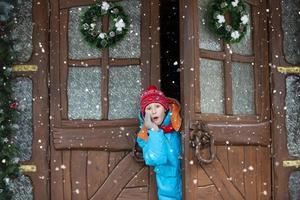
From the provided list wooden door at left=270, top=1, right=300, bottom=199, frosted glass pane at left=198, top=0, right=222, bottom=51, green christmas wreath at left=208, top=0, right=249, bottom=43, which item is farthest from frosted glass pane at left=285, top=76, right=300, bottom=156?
frosted glass pane at left=198, top=0, right=222, bottom=51

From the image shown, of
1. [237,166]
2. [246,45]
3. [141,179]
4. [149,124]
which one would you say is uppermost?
[246,45]

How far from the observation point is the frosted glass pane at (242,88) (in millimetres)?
5984

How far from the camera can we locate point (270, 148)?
20.5ft

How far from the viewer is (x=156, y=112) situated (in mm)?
5652

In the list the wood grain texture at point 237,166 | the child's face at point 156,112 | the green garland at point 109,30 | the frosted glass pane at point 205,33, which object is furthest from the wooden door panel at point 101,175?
the frosted glass pane at point 205,33

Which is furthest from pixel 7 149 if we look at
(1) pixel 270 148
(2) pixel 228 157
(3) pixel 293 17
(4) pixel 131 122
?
(3) pixel 293 17

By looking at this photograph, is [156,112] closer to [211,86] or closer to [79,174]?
[211,86]

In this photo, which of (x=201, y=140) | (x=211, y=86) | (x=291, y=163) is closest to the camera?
(x=201, y=140)

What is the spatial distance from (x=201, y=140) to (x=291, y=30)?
171 cm

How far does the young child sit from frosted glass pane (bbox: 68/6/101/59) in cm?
70

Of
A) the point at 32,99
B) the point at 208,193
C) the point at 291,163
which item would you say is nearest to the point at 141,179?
the point at 208,193

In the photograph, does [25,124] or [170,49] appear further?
[170,49]

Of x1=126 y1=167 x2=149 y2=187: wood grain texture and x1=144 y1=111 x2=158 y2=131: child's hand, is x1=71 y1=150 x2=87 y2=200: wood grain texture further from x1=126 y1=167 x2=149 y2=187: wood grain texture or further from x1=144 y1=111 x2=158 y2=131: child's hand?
x1=144 y1=111 x2=158 y2=131: child's hand

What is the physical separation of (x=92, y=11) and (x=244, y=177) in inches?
83.0
